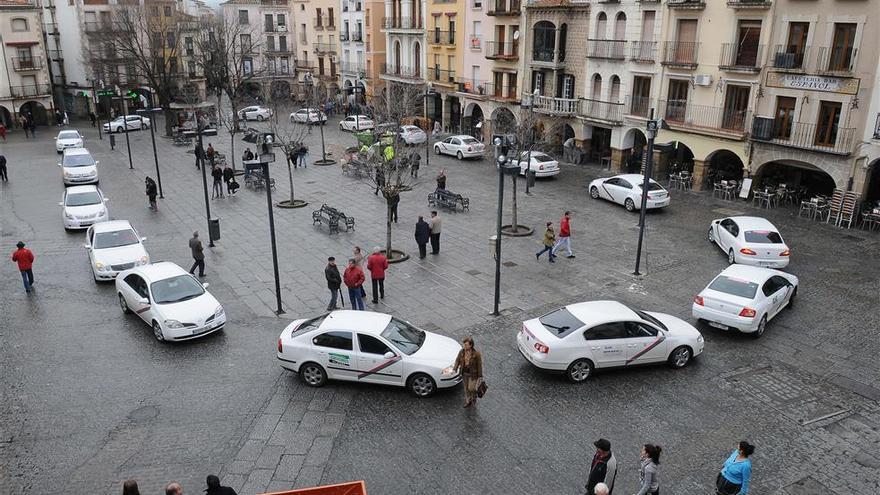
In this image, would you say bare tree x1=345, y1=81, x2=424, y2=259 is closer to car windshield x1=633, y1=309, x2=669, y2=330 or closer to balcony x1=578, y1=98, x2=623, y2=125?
car windshield x1=633, y1=309, x2=669, y2=330

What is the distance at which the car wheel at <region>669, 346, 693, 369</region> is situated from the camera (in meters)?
14.1

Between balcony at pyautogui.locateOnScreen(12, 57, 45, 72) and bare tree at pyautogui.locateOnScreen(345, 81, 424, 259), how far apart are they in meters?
27.6

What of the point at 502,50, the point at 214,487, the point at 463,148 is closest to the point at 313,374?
the point at 214,487

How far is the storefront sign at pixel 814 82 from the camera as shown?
24938 millimetres

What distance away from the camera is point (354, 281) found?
16734mm

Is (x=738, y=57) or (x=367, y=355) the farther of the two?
(x=738, y=57)

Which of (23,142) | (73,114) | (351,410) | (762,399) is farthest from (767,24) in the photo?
(73,114)

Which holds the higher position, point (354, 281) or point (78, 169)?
point (354, 281)

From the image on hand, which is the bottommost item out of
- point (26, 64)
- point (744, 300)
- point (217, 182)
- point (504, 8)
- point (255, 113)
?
point (217, 182)

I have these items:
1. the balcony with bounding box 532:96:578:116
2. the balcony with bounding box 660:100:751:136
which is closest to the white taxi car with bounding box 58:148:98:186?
the balcony with bounding box 532:96:578:116

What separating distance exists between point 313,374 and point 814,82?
2378 centimetres

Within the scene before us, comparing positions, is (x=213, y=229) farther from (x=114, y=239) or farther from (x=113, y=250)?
(x=113, y=250)

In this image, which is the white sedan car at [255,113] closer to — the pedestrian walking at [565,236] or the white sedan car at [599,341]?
the pedestrian walking at [565,236]

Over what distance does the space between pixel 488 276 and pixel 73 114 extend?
54.6 meters
